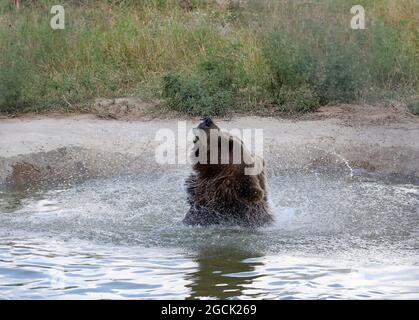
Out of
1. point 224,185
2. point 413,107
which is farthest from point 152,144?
point 224,185

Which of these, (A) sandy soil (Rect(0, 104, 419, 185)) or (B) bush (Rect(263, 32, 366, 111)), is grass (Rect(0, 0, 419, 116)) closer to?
(B) bush (Rect(263, 32, 366, 111))

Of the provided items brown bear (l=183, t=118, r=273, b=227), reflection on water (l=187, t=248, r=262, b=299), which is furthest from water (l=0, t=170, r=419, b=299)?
brown bear (l=183, t=118, r=273, b=227)

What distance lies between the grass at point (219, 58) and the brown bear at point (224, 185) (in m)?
4.54

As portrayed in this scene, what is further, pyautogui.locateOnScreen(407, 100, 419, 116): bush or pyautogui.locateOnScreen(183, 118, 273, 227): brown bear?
pyautogui.locateOnScreen(407, 100, 419, 116): bush

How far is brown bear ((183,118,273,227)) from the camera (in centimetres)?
646

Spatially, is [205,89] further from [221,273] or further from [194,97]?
[221,273]

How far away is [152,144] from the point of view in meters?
10.7

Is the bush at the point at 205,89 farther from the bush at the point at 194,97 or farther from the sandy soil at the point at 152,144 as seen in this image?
the sandy soil at the point at 152,144

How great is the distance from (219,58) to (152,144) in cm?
222

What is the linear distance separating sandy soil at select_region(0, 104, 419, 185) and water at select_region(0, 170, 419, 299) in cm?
100

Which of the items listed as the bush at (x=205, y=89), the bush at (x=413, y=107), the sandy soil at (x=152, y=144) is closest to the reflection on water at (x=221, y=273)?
A: the sandy soil at (x=152, y=144)

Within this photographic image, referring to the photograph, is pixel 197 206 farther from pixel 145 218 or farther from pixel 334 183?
pixel 334 183

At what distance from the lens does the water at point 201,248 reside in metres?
6.45
